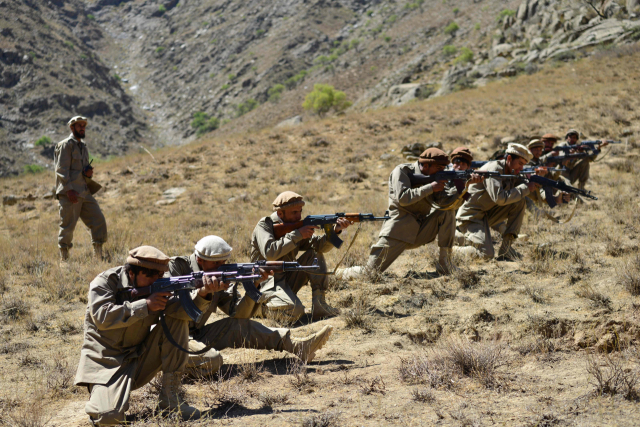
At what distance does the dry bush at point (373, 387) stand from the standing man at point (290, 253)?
1.61 meters

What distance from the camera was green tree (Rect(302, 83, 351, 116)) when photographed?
139 feet

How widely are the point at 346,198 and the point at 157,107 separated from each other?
66600 mm

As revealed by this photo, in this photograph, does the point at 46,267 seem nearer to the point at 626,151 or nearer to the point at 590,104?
the point at 626,151

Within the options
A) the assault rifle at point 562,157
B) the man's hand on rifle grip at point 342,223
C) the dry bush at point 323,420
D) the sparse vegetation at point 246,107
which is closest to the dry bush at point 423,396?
the dry bush at point 323,420

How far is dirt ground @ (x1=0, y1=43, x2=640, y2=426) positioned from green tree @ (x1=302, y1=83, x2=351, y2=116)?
29.3 m

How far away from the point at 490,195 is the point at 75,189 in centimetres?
643

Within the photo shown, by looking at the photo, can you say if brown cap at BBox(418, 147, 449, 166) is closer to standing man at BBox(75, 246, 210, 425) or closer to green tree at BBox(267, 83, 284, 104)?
standing man at BBox(75, 246, 210, 425)

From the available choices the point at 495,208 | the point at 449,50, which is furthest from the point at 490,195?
the point at 449,50

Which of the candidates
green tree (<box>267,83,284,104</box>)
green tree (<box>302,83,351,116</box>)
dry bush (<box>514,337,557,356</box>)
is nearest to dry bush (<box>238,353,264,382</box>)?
dry bush (<box>514,337,557,356</box>)

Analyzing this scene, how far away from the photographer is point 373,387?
13.0 feet

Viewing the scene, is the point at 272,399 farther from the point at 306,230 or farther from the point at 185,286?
the point at 306,230

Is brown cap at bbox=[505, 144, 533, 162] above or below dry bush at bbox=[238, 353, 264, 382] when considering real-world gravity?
above

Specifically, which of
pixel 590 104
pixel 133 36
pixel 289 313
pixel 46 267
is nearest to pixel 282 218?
pixel 289 313

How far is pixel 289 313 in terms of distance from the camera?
5.56m
